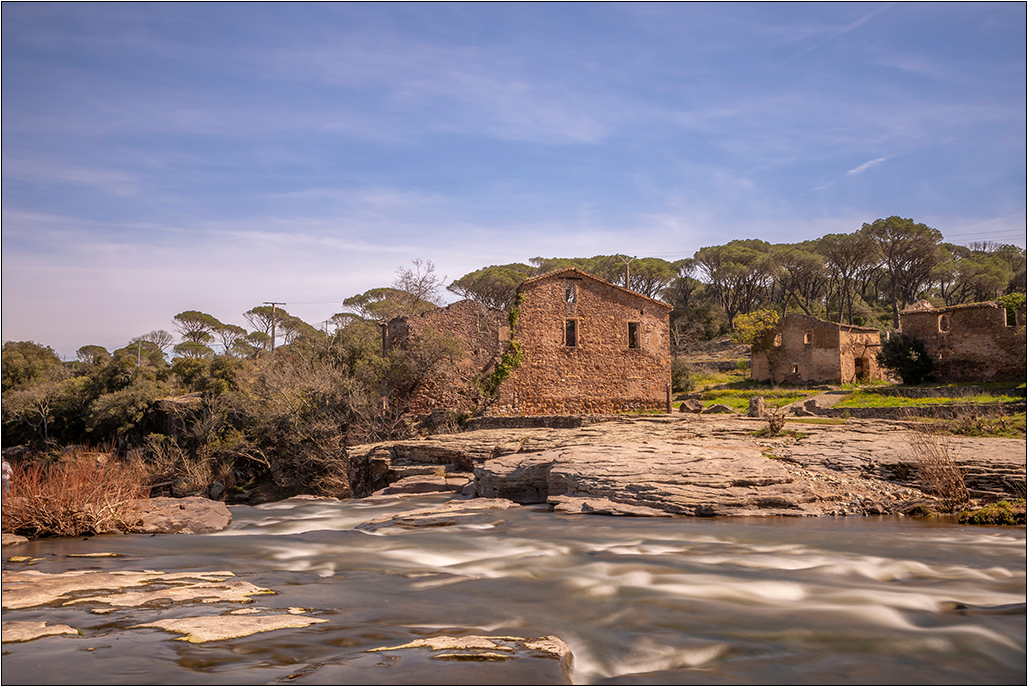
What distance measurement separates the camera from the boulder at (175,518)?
10.9 meters

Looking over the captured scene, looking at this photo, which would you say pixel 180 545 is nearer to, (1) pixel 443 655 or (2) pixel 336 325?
(1) pixel 443 655

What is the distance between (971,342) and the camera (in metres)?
36.9

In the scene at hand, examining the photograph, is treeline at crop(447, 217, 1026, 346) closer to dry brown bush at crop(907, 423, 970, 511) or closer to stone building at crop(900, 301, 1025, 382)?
stone building at crop(900, 301, 1025, 382)

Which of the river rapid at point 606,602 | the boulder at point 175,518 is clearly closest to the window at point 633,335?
the river rapid at point 606,602

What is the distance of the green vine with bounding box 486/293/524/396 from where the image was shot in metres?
28.8

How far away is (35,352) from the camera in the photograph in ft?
145

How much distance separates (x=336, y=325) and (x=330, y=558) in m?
24.3

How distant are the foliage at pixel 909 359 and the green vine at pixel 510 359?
22002mm

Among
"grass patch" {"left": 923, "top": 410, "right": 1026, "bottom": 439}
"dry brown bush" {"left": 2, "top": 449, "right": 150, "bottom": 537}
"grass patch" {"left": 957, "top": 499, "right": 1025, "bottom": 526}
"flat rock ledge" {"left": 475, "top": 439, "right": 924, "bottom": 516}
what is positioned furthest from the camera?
"grass patch" {"left": 923, "top": 410, "right": 1026, "bottom": 439}

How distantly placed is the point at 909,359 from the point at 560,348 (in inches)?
807

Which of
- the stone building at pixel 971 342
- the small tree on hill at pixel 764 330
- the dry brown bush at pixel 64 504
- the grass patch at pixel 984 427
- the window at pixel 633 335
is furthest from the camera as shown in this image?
the small tree on hill at pixel 764 330

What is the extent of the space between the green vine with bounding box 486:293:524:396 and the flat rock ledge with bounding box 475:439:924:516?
48.1 feet

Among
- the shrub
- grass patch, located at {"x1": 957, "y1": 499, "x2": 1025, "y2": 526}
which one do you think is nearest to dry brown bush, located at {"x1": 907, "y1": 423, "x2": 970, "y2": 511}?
grass patch, located at {"x1": 957, "y1": 499, "x2": 1025, "y2": 526}

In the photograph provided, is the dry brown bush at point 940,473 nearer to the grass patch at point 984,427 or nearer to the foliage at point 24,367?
the grass patch at point 984,427
